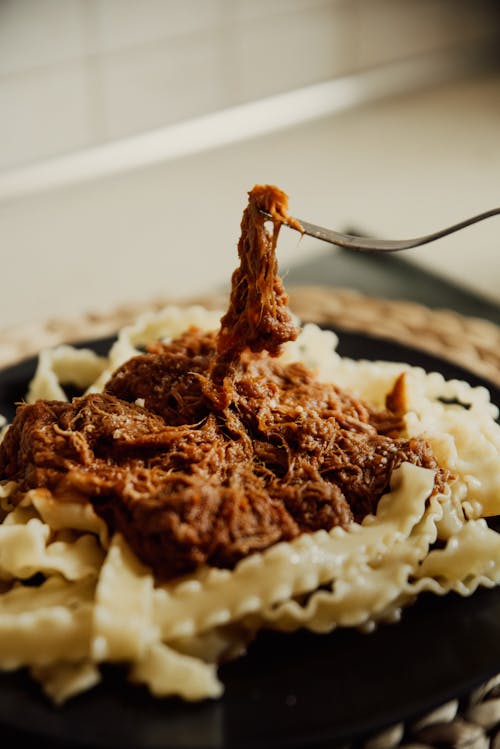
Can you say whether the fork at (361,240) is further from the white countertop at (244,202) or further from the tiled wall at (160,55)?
the tiled wall at (160,55)

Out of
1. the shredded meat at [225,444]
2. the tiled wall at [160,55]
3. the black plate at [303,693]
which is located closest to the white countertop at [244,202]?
the tiled wall at [160,55]

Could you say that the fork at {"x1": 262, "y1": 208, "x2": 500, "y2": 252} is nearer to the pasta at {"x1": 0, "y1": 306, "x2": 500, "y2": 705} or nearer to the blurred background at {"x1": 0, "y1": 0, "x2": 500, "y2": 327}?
the pasta at {"x1": 0, "y1": 306, "x2": 500, "y2": 705}

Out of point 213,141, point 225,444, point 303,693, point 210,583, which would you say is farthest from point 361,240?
point 213,141

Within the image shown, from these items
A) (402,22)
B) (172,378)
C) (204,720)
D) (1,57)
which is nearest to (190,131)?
(1,57)

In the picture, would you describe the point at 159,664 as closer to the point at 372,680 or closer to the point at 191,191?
the point at 372,680

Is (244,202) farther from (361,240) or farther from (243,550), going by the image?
(243,550)

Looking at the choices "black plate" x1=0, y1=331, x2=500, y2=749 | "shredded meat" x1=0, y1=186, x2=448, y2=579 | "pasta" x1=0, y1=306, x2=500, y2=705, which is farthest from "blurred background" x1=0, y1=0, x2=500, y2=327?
"black plate" x1=0, y1=331, x2=500, y2=749
